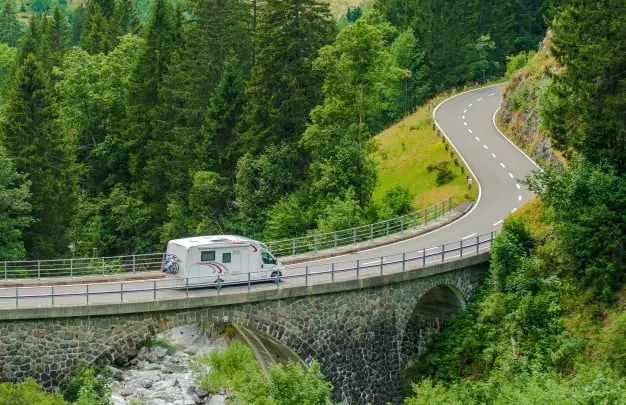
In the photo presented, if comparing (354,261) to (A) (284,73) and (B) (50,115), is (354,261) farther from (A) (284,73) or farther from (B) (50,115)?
(B) (50,115)

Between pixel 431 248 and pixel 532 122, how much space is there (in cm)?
2452

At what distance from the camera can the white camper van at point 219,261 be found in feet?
125

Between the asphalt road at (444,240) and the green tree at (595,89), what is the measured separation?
6.74 metres

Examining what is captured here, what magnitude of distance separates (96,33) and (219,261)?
226 ft

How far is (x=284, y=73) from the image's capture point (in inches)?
2459

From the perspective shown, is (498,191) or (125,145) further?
(125,145)

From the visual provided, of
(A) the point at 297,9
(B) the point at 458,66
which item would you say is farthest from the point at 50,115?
(B) the point at 458,66

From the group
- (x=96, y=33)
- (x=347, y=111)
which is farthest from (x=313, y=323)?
(x=96, y=33)

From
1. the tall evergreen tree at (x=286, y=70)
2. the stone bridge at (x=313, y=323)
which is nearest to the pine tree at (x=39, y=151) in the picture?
the tall evergreen tree at (x=286, y=70)

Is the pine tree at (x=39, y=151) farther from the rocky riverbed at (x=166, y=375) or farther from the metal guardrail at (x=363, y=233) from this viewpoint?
the rocky riverbed at (x=166, y=375)

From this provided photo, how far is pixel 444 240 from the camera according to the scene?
49.3 m

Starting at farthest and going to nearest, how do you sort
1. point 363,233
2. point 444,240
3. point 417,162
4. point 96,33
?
point 96,33, point 417,162, point 363,233, point 444,240

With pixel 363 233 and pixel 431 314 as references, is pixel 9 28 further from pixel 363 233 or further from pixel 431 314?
pixel 431 314

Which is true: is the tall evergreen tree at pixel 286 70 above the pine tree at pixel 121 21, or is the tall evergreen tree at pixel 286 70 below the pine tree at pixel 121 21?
below
